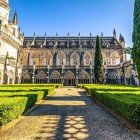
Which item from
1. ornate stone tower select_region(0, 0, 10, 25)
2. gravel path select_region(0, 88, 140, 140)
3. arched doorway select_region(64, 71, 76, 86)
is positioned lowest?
gravel path select_region(0, 88, 140, 140)

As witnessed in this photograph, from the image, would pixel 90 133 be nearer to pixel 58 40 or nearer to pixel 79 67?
pixel 79 67

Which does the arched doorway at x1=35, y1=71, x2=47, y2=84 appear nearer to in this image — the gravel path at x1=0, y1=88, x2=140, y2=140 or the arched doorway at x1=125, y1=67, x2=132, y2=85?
the arched doorway at x1=125, y1=67, x2=132, y2=85

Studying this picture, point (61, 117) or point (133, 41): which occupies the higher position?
point (133, 41)

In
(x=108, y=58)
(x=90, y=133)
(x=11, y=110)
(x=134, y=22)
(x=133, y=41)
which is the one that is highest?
(x=108, y=58)

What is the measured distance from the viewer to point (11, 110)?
32.8 ft

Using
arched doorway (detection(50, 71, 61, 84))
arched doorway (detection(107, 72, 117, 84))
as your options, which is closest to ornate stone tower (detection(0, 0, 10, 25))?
arched doorway (detection(50, 71, 61, 84))

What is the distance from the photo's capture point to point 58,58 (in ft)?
215

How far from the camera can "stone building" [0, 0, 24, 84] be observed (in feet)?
155

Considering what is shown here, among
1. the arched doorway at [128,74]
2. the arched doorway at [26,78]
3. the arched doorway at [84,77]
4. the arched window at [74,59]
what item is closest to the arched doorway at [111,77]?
the arched doorway at [128,74]

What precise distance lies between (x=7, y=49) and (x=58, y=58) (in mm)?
17297

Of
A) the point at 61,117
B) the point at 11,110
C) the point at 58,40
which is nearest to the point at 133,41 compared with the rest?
the point at 61,117

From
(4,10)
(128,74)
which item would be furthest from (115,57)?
(4,10)

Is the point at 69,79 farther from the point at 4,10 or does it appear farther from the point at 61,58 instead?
the point at 4,10

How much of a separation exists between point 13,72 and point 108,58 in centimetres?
2855
